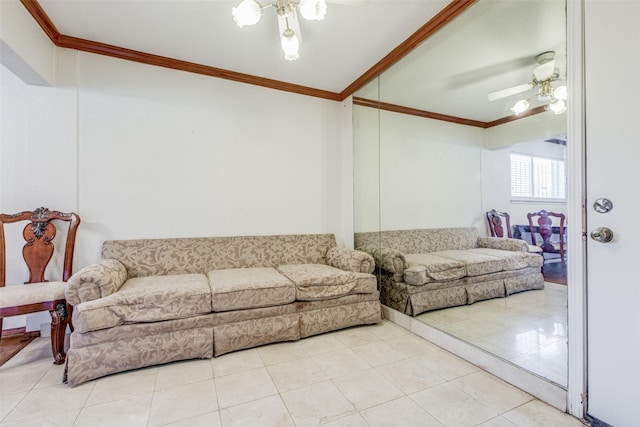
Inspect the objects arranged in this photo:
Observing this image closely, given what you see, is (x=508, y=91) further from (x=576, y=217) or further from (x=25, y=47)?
(x=25, y=47)

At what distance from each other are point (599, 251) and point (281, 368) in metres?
1.89

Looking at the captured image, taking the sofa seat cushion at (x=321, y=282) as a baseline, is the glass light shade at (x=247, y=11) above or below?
above

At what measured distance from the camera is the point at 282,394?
1599mm

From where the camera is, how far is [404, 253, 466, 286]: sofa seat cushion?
2453 mm

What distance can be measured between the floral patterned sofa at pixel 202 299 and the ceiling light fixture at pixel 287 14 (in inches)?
68.5

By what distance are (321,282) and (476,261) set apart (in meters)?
1.29

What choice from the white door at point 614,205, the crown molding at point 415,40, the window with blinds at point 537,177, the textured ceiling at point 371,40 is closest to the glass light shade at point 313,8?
the textured ceiling at point 371,40

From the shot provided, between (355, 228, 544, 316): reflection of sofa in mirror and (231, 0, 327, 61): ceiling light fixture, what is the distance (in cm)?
190

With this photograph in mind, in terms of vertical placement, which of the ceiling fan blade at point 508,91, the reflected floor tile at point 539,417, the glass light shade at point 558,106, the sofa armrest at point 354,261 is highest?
the ceiling fan blade at point 508,91

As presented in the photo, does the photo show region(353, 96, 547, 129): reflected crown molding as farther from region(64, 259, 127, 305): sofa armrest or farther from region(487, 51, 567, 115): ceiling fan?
region(64, 259, 127, 305): sofa armrest

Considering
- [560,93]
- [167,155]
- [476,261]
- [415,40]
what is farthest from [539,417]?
[167,155]

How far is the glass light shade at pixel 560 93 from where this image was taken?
144cm

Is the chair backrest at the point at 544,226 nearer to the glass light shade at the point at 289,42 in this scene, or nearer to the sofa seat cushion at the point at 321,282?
the sofa seat cushion at the point at 321,282

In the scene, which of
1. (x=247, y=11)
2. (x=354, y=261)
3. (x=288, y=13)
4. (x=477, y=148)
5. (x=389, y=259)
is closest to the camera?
(x=247, y=11)
